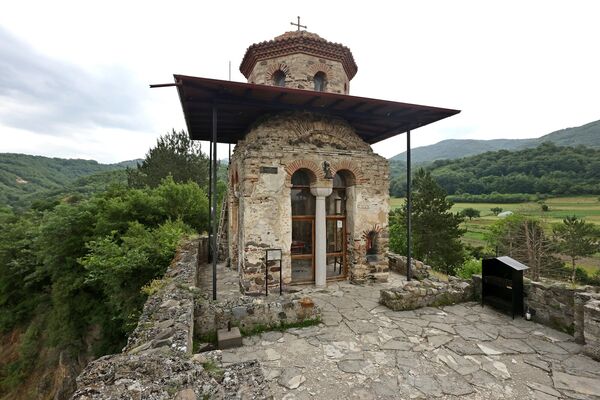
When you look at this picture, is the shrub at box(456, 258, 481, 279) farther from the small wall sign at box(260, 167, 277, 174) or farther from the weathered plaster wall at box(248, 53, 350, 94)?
the small wall sign at box(260, 167, 277, 174)

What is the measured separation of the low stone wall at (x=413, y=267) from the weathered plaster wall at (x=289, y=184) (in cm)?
125

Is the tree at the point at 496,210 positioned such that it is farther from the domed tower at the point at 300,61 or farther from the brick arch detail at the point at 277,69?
the brick arch detail at the point at 277,69

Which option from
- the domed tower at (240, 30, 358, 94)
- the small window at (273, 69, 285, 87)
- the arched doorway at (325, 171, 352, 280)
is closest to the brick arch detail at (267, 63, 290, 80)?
the domed tower at (240, 30, 358, 94)

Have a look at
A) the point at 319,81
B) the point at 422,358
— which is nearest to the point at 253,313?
the point at 422,358

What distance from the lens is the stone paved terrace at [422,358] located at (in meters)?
3.86

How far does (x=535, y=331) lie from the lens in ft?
18.4

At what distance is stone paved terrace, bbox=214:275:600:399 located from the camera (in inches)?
152

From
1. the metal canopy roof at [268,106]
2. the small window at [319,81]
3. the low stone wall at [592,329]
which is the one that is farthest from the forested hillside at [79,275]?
the low stone wall at [592,329]

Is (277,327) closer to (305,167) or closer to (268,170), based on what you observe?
(268,170)

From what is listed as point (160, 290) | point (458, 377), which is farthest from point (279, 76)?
point (458, 377)

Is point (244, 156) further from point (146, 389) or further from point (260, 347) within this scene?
point (146, 389)

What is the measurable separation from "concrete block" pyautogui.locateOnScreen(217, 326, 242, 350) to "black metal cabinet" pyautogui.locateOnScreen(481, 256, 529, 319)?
18.9 feet

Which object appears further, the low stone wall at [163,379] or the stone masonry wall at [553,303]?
the stone masonry wall at [553,303]

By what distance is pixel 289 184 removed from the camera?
7922mm
